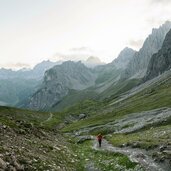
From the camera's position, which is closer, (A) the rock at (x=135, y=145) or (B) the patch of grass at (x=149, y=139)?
(B) the patch of grass at (x=149, y=139)

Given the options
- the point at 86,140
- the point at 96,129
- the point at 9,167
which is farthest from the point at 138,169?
the point at 96,129

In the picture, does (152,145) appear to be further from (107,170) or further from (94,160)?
(107,170)

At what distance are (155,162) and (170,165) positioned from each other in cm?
308

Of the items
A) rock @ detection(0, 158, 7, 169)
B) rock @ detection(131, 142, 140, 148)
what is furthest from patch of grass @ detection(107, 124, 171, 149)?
rock @ detection(0, 158, 7, 169)

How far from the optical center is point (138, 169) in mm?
37562

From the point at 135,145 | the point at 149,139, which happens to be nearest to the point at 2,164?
the point at 135,145

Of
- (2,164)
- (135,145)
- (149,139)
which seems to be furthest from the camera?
(149,139)

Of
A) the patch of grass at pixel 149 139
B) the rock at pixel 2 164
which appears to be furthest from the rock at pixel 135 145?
the rock at pixel 2 164

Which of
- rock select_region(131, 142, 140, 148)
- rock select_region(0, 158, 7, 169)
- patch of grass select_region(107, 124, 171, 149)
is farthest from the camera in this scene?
rock select_region(131, 142, 140, 148)

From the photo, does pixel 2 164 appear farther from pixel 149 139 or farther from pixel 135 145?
pixel 149 139

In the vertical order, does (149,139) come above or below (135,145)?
above

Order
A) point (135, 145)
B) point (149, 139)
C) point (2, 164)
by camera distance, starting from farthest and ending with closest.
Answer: point (149, 139)
point (135, 145)
point (2, 164)

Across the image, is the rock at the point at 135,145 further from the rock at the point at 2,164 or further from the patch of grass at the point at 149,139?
the rock at the point at 2,164

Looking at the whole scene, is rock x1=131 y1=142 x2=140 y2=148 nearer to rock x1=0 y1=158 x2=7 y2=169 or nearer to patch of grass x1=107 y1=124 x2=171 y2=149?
patch of grass x1=107 y1=124 x2=171 y2=149
